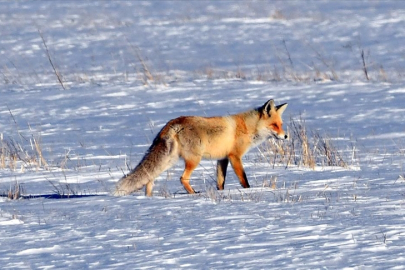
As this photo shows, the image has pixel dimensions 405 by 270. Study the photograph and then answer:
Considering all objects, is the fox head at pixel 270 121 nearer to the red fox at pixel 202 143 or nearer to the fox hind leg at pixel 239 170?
the red fox at pixel 202 143

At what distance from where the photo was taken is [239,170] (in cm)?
725

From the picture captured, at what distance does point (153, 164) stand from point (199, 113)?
5595mm

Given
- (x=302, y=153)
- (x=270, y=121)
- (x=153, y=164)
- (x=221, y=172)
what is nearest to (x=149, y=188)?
(x=153, y=164)

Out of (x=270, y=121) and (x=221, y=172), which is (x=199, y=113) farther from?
(x=221, y=172)

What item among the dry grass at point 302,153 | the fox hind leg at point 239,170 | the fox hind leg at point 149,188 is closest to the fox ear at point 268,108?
the dry grass at point 302,153

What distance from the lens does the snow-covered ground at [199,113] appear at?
4438 mm

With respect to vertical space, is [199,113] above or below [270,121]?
below

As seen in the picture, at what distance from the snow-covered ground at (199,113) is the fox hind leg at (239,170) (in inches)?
4.1

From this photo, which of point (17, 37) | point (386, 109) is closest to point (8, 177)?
point (386, 109)

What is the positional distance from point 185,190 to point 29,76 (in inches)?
410

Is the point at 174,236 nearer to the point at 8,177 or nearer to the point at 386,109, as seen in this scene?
the point at 8,177

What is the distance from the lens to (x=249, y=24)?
948 inches

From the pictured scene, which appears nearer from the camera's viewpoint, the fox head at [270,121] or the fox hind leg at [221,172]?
the fox hind leg at [221,172]

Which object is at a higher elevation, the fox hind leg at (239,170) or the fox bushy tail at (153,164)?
the fox bushy tail at (153,164)
